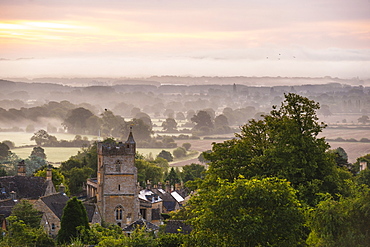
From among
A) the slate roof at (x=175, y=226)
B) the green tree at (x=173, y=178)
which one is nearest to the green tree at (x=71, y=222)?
the slate roof at (x=175, y=226)

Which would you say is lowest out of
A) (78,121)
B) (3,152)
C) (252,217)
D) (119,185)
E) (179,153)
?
(179,153)

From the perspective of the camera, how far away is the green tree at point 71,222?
30694 mm

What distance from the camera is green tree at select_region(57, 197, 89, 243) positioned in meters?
30.7

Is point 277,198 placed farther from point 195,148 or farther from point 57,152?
point 195,148

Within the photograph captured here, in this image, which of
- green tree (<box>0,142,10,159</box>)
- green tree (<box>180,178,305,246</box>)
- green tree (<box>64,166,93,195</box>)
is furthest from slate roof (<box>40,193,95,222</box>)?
green tree (<box>0,142,10,159</box>)

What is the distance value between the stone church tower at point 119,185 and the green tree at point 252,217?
22.4 m

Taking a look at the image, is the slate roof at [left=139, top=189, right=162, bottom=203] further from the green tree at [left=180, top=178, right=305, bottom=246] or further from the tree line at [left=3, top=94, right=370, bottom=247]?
the green tree at [left=180, top=178, right=305, bottom=246]

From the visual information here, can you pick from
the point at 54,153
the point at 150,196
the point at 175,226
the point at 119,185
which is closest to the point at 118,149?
the point at 119,185

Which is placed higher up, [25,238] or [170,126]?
[25,238]

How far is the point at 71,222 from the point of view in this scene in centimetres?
3116

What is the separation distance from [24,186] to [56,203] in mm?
→ 6188

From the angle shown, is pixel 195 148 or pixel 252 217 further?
pixel 195 148

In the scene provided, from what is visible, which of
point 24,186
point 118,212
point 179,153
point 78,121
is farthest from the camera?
point 78,121

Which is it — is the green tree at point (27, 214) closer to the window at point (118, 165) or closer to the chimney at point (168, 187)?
the window at point (118, 165)
